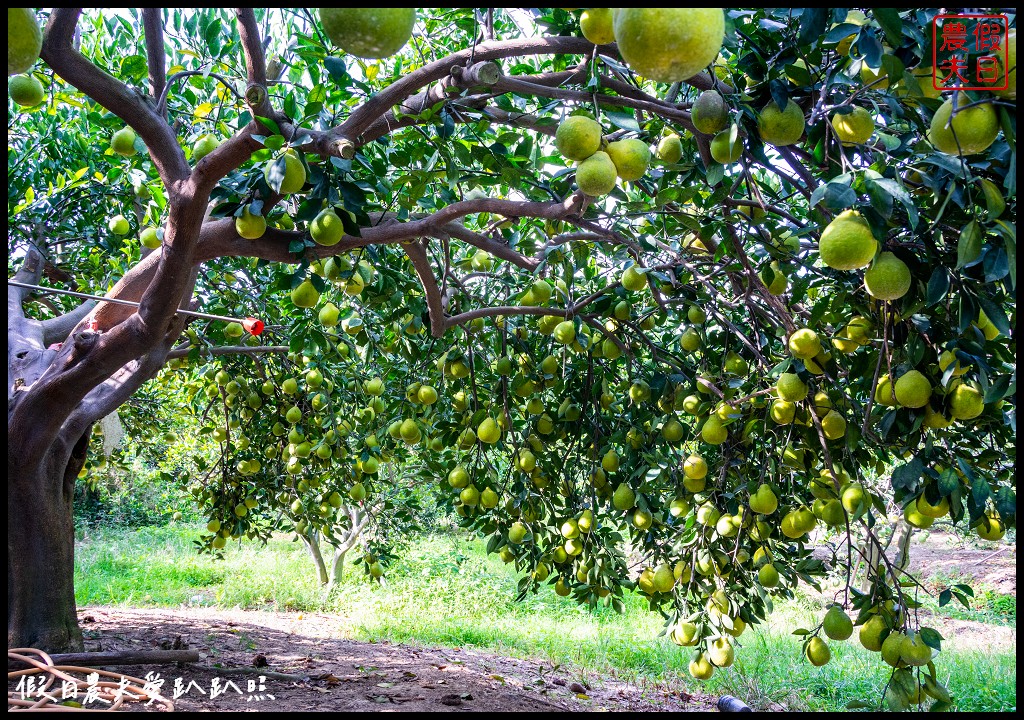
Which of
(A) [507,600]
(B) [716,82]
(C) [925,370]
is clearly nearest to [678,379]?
(C) [925,370]

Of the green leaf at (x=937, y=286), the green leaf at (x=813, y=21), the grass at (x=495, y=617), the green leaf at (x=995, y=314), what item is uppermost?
the green leaf at (x=813, y=21)

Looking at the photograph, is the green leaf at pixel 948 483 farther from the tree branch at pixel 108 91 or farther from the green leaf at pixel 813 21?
the tree branch at pixel 108 91

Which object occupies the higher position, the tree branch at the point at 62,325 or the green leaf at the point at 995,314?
the tree branch at the point at 62,325

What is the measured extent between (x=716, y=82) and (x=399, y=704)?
3.40 meters

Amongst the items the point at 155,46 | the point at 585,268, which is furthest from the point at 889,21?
the point at 585,268

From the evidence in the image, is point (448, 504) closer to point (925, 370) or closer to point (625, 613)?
point (925, 370)

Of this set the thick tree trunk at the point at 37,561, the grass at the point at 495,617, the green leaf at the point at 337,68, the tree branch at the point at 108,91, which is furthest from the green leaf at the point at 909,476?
the grass at the point at 495,617

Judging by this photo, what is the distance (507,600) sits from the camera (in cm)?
1029

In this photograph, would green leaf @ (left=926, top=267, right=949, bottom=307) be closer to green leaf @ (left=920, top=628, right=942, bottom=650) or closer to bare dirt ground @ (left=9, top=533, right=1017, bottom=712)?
green leaf @ (left=920, top=628, right=942, bottom=650)

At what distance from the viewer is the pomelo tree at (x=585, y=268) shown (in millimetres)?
1484

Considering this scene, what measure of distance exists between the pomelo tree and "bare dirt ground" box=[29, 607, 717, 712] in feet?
A: 3.13

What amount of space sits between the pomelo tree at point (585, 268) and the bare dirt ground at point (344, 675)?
95 centimetres

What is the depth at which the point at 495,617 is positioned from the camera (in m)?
9.37

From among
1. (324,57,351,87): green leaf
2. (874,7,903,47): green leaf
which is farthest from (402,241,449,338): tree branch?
(874,7,903,47): green leaf
